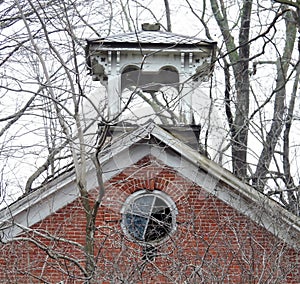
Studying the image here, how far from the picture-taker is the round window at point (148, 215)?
12.1 meters

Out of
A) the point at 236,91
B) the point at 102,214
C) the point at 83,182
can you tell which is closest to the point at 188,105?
the point at 102,214

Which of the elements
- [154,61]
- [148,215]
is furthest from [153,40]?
[148,215]

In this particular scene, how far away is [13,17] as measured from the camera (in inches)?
639

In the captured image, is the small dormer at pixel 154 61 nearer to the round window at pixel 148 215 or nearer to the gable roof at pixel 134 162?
the gable roof at pixel 134 162

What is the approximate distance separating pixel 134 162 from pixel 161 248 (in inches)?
96.6

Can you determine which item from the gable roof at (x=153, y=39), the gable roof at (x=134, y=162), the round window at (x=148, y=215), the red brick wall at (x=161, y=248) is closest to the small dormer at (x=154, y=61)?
the gable roof at (x=153, y=39)

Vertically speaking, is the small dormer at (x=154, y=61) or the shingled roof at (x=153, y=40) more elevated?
the shingled roof at (x=153, y=40)

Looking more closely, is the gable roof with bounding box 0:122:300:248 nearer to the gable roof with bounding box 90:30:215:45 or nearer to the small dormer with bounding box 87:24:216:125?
the small dormer with bounding box 87:24:216:125

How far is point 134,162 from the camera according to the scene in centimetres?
Answer: 1330

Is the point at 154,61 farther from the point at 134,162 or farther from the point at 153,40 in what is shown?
the point at 134,162

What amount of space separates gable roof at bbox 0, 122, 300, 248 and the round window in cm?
59

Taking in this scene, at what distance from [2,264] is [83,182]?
235 centimetres

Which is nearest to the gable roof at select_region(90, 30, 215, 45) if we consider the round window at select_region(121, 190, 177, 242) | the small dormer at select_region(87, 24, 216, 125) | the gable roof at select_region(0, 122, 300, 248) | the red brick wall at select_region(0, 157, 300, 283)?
the small dormer at select_region(87, 24, 216, 125)

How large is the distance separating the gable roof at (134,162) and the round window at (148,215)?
0.59 metres
